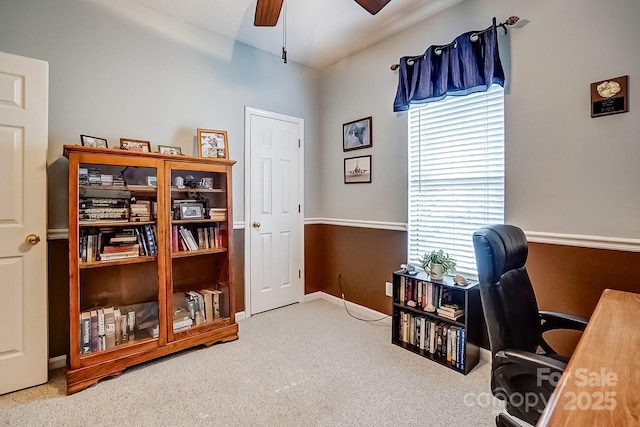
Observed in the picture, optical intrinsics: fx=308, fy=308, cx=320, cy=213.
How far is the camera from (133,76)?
254 centimetres

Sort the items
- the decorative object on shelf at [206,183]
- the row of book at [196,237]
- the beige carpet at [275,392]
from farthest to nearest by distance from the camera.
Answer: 1. the decorative object on shelf at [206,183]
2. the row of book at [196,237]
3. the beige carpet at [275,392]

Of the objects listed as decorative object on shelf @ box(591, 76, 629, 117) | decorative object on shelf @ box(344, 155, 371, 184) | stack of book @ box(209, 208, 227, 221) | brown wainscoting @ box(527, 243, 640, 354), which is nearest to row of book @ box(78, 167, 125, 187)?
stack of book @ box(209, 208, 227, 221)

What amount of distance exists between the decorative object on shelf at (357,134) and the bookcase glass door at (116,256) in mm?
1966

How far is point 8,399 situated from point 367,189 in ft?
10.1

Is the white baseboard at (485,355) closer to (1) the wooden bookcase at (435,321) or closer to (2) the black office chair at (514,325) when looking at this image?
(1) the wooden bookcase at (435,321)

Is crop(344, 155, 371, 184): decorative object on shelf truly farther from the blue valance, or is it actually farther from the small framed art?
the small framed art

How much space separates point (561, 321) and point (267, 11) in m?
2.48

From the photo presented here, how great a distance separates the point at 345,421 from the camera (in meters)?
1.67

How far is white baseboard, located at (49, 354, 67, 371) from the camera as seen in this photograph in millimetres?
2223

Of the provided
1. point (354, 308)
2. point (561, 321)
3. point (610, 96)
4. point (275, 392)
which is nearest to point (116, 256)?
point (275, 392)

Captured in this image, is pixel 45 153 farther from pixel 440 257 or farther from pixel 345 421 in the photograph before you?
pixel 440 257

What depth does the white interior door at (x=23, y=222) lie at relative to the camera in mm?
1903

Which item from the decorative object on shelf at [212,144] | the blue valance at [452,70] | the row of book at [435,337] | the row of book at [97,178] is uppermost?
the blue valance at [452,70]

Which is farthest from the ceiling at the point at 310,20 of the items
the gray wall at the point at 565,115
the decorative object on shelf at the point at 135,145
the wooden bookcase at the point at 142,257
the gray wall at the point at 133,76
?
the wooden bookcase at the point at 142,257
